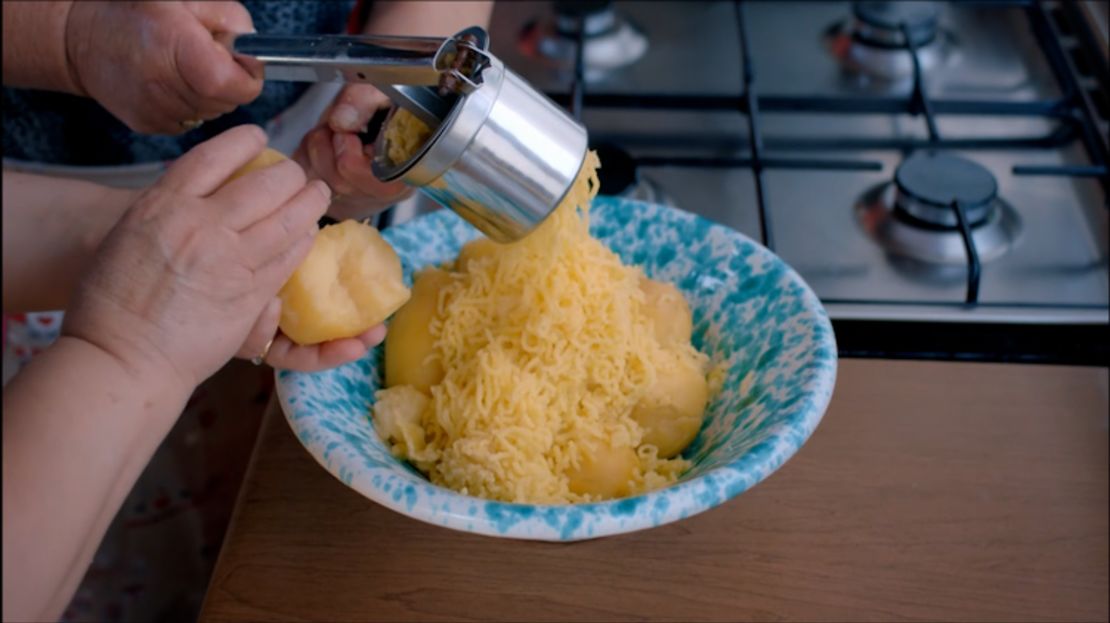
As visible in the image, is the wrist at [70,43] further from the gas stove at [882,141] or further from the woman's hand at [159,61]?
the gas stove at [882,141]

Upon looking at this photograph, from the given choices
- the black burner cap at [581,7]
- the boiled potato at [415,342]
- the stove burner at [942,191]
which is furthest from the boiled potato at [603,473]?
the black burner cap at [581,7]

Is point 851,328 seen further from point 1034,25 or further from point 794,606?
point 1034,25

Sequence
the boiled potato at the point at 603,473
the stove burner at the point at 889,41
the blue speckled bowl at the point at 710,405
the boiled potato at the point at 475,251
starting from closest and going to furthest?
1. the blue speckled bowl at the point at 710,405
2. the boiled potato at the point at 603,473
3. the boiled potato at the point at 475,251
4. the stove burner at the point at 889,41

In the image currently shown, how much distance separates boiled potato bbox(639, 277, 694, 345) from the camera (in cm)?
85

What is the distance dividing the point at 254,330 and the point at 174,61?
0.33m

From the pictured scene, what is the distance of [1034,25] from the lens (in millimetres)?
1374

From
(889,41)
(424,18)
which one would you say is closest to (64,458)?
(424,18)

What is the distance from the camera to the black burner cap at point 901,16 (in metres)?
1.32

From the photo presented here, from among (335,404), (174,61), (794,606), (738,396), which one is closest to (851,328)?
(738,396)

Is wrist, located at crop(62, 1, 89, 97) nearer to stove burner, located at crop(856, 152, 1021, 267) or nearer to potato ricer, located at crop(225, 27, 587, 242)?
potato ricer, located at crop(225, 27, 587, 242)

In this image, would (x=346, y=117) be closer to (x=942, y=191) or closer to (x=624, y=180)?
(x=624, y=180)

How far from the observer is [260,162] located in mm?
738

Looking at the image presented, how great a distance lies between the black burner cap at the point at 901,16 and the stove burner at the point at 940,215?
295mm

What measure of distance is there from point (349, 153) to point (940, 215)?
1.96 feet
